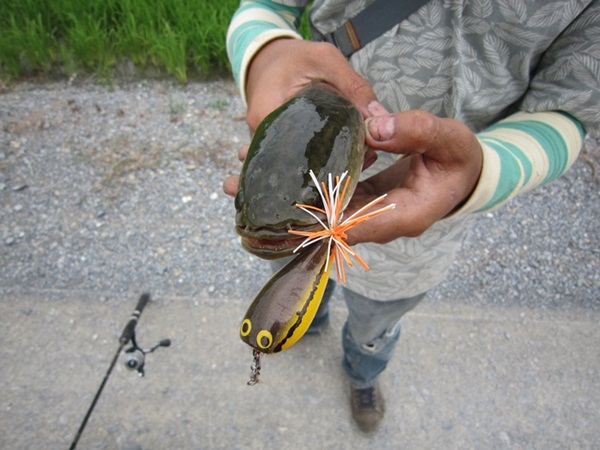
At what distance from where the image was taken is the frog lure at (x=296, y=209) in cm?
95

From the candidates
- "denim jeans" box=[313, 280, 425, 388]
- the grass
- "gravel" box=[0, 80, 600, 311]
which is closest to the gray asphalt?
"gravel" box=[0, 80, 600, 311]

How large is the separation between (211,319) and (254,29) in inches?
65.7

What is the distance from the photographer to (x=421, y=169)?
1271 mm

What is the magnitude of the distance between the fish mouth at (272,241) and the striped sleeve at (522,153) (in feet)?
1.79

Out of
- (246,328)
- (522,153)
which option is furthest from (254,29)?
(246,328)

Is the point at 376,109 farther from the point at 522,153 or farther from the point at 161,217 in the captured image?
the point at 161,217

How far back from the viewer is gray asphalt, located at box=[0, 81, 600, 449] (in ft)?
7.64

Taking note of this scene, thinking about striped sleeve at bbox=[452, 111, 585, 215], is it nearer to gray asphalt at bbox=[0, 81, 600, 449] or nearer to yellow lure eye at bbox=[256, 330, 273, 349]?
yellow lure eye at bbox=[256, 330, 273, 349]

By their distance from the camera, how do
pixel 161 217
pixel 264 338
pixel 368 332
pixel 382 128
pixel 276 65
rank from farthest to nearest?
pixel 161 217 < pixel 368 332 < pixel 276 65 < pixel 382 128 < pixel 264 338

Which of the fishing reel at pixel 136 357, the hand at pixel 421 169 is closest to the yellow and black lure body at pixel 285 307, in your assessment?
the hand at pixel 421 169

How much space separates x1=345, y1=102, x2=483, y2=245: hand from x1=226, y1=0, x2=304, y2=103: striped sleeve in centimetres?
45

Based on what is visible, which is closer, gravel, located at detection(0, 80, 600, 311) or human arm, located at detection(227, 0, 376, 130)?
human arm, located at detection(227, 0, 376, 130)

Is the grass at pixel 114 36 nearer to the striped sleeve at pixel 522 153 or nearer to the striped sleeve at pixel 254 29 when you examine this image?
the striped sleeve at pixel 254 29

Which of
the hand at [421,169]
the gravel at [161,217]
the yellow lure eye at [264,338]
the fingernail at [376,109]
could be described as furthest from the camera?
the gravel at [161,217]
